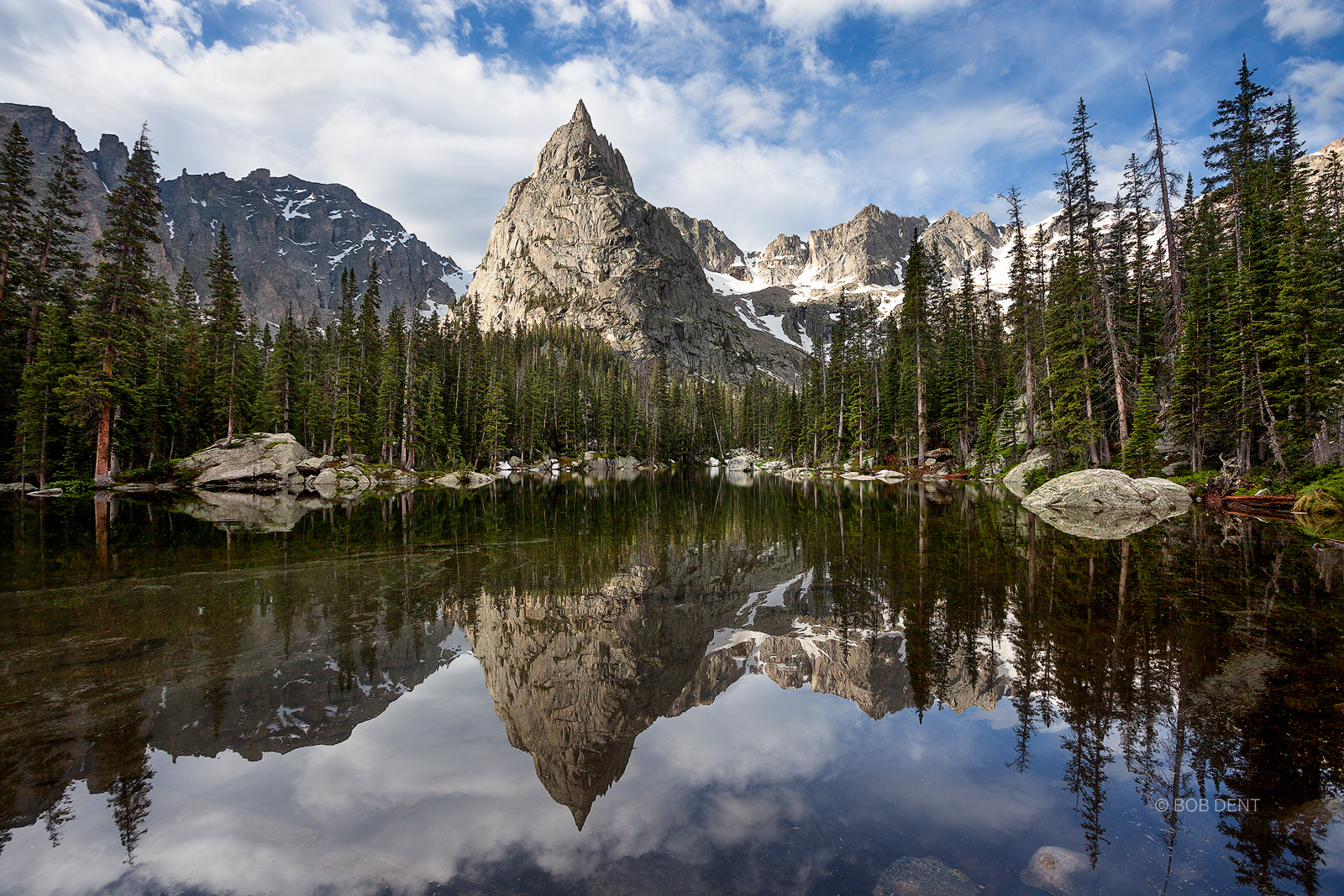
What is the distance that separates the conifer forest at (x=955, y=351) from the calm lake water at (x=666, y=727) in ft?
58.8

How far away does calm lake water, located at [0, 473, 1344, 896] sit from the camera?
3514mm

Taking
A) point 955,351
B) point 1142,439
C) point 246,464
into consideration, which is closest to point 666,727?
point 1142,439

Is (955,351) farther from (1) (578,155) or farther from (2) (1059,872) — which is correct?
(1) (578,155)

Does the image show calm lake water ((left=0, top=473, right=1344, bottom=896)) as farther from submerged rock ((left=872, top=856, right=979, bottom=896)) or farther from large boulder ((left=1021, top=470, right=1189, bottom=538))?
large boulder ((left=1021, top=470, right=1189, bottom=538))

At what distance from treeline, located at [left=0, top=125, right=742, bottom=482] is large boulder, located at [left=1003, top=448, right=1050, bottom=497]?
45504 mm

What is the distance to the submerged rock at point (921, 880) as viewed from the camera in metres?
3.23

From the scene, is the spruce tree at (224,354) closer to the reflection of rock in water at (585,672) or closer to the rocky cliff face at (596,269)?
the reflection of rock in water at (585,672)

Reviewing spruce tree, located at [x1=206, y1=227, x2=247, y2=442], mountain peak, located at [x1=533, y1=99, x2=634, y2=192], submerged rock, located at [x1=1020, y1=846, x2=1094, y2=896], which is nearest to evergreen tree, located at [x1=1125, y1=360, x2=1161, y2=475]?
submerged rock, located at [x1=1020, y1=846, x2=1094, y2=896]

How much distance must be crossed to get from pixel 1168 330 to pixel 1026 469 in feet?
38.7

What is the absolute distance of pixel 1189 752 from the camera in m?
4.45

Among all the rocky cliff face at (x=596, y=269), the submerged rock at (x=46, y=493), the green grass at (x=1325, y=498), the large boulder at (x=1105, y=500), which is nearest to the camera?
the green grass at (x=1325, y=498)

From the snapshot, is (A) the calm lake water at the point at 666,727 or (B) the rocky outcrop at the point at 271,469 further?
(B) the rocky outcrop at the point at 271,469

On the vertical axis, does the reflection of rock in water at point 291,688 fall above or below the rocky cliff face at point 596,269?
below

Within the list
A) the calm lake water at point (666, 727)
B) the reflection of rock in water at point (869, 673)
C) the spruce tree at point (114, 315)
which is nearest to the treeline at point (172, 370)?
the spruce tree at point (114, 315)
